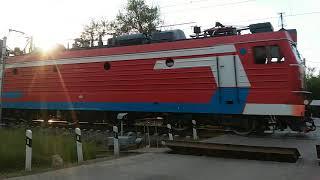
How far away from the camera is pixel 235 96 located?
49.3 ft

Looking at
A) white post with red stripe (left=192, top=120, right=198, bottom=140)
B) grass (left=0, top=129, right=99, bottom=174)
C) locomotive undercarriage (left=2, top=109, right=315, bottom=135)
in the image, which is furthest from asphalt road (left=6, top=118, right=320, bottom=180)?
white post with red stripe (left=192, top=120, right=198, bottom=140)

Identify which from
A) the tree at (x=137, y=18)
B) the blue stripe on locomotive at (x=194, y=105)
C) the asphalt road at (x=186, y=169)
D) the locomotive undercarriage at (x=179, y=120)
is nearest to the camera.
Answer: the asphalt road at (x=186, y=169)

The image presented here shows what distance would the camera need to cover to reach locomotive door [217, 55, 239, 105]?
592 inches

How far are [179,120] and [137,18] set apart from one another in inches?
1083

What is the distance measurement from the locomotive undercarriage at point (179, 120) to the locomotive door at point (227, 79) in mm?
746

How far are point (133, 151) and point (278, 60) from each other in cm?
555

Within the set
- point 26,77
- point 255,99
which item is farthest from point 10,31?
point 255,99

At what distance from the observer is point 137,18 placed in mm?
42875

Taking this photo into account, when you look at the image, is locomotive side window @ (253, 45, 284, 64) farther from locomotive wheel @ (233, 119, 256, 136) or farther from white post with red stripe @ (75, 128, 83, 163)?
white post with red stripe @ (75, 128, 83, 163)

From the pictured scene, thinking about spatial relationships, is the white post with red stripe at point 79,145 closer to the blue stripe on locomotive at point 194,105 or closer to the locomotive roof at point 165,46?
the blue stripe on locomotive at point 194,105

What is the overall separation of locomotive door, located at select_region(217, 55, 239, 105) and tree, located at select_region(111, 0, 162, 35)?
27007 millimetres

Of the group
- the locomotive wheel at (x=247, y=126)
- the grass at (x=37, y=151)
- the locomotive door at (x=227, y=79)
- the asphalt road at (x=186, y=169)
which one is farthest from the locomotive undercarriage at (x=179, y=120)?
the grass at (x=37, y=151)

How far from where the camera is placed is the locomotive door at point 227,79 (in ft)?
49.3

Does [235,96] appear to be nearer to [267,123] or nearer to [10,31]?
[267,123]
